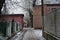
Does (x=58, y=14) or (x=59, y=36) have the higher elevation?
(x=58, y=14)

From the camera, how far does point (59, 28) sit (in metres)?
8.99

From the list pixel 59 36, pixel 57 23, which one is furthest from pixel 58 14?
pixel 59 36

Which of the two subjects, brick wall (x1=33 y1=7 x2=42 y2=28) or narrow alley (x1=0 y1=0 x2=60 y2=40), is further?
brick wall (x1=33 y1=7 x2=42 y2=28)

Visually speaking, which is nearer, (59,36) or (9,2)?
(59,36)

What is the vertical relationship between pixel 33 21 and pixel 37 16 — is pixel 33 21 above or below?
below

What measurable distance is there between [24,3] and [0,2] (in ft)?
89.4

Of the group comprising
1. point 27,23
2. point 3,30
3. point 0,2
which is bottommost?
point 27,23

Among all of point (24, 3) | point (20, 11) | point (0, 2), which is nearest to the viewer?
point (0, 2)

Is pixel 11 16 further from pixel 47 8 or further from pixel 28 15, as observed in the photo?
pixel 28 15

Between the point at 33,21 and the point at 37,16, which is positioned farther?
the point at 33,21

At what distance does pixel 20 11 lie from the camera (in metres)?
60.2

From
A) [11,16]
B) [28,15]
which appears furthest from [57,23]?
[28,15]

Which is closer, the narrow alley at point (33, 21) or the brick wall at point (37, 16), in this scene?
the narrow alley at point (33, 21)

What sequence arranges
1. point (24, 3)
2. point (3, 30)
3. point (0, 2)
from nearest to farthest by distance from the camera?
point (3, 30) < point (0, 2) < point (24, 3)
